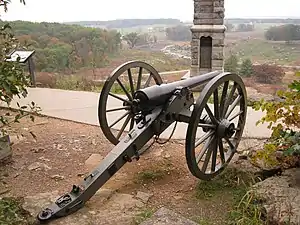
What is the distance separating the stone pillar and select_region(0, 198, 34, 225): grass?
546cm

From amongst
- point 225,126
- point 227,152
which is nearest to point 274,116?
point 225,126

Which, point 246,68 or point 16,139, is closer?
point 16,139

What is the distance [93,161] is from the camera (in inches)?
156

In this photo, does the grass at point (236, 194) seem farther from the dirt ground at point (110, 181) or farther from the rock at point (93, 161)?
the rock at point (93, 161)

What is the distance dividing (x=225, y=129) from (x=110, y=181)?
1.11 metres

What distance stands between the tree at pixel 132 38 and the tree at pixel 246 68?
137 inches

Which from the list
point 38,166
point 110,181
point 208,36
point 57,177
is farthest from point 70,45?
point 110,181

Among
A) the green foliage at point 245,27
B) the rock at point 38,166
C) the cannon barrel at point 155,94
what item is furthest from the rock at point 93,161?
the green foliage at point 245,27

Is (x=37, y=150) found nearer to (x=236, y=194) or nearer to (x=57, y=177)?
(x=57, y=177)

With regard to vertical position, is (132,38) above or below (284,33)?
below

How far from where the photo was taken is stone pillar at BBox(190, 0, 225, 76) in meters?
7.46

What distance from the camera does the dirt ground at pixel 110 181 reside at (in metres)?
3.02

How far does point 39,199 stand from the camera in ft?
10.0

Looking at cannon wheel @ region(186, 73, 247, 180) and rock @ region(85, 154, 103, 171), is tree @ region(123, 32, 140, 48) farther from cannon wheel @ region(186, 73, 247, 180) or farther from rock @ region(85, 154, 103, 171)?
cannon wheel @ region(186, 73, 247, 180)
